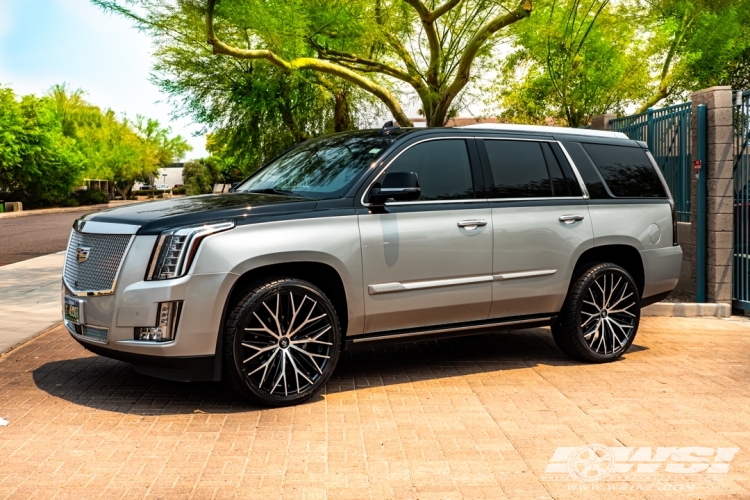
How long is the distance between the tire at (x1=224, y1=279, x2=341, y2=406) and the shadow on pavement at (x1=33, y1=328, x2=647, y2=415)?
0.26 metres

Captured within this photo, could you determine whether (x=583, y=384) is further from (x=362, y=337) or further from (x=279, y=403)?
(x=279, y=403)

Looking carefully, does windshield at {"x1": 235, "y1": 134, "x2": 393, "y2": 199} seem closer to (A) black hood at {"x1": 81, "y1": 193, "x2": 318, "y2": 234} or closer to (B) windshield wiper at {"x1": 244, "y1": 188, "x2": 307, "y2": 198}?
(B) windshield wiper at {"x1": 244, "y1": 188, "x2": 307, "y2": 198}

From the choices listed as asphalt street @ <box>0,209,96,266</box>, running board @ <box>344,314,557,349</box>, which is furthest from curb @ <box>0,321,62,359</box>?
asphalt street @ <box>0,209,96,266</box>

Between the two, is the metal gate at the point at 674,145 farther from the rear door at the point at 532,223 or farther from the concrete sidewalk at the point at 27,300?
the concrete sidewalk at the point at 27,300

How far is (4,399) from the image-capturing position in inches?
261

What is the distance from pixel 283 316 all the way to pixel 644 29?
78.7 feet

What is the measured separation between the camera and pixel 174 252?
5.95 meters

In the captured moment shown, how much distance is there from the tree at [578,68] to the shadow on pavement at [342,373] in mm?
11108

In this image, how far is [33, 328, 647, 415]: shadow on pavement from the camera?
6496mm

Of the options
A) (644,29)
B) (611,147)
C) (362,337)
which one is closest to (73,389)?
(362,337)

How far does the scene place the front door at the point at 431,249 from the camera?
21.9 ft

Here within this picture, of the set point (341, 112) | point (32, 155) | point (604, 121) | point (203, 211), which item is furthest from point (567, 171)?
point (32, 155)

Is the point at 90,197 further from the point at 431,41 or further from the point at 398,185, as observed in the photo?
the point at 398,185

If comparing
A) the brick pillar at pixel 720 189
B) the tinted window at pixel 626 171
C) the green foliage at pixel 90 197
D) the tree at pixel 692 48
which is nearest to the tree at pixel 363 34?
the brick pillar at pixel 720 189
